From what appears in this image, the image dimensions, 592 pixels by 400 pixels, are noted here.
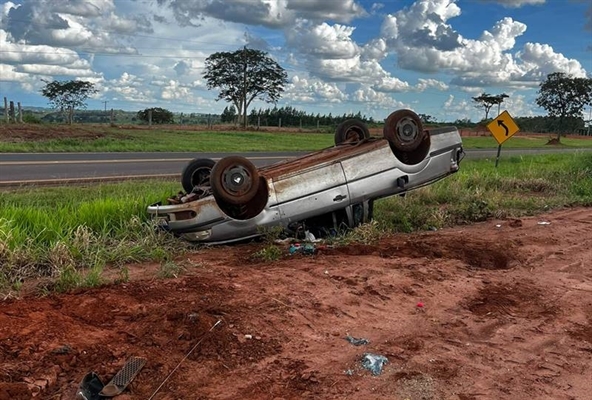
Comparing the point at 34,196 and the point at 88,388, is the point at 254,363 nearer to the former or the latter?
the point at 88,388

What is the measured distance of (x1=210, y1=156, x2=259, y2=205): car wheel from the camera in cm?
534

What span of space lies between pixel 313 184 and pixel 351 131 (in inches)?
76.3

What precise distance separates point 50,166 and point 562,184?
40.8ft

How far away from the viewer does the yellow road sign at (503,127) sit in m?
14.0

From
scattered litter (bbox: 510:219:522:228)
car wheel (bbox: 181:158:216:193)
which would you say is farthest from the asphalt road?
scattered litter (bbox: 510:219:522:228)

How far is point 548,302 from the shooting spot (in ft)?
14.8

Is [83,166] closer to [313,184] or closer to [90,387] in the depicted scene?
[313,184]

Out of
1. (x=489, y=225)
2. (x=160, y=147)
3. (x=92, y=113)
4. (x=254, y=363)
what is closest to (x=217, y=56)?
(x=92, y=113)

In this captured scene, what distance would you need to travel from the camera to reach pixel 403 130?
6.22 metres

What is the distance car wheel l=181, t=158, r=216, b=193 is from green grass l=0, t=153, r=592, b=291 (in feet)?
1.94

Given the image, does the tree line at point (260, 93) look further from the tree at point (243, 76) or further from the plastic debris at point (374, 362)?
the plastic debris at point (374, 362)

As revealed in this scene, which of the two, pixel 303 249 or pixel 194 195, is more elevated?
pixel 194 195

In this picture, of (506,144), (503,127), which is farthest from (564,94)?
(503,127)

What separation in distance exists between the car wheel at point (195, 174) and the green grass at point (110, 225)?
59cm
